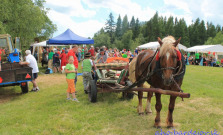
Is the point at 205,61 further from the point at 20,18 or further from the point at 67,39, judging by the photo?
the point at 20,18

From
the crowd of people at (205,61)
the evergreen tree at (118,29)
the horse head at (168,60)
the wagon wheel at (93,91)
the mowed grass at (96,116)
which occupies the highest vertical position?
the evergreen tree at (118,29)

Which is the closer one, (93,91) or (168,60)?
(168,60)

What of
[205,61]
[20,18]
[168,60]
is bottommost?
[205,61]

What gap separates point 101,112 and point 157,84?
1.91m

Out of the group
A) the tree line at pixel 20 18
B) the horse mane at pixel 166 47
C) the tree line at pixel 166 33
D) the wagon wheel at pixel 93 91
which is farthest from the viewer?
the tree line at pixel 166 33

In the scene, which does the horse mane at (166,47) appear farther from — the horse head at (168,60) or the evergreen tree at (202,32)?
the evergreen tree at (202,32)

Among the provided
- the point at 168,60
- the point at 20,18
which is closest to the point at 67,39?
the point at 20,18

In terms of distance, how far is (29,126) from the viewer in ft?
13.1

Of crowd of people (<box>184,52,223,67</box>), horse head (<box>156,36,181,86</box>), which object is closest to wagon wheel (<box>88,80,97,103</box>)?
horse head (<box>156,36,181,86</box>)

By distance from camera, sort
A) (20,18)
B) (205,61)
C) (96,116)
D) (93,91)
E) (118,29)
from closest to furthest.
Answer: (96,116), (93,91), (20,18), (205,61), (118,29)

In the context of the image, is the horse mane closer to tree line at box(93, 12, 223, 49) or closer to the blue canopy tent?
the blue canopy tent

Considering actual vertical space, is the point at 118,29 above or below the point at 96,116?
above

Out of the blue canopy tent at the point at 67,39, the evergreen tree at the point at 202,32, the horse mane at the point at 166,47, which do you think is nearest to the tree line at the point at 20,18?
the blue canopy tent at the point at 67,39

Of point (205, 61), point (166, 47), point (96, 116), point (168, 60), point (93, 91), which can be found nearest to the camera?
point (168, 60)
